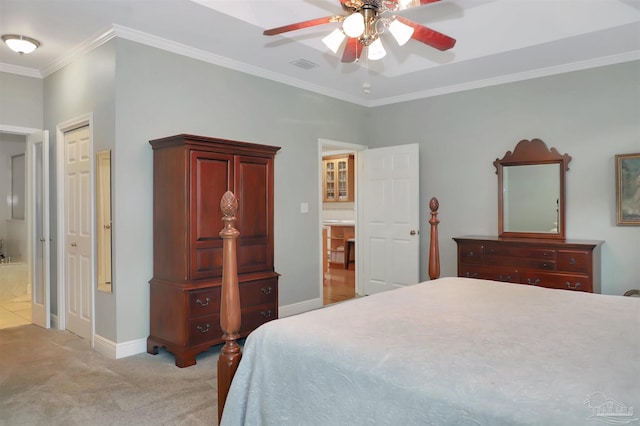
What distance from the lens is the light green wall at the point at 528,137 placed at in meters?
4.17

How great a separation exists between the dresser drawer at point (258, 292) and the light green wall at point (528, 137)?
2.21 meters

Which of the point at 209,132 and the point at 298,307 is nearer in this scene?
the point at 209,132

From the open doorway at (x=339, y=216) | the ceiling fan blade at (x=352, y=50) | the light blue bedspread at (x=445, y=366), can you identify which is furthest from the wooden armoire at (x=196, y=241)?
the open doorway at (x=339, y=216)

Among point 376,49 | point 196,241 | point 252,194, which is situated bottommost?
point 196,241

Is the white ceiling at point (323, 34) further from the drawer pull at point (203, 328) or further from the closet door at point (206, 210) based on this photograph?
the drawer pull at point (203, 328)

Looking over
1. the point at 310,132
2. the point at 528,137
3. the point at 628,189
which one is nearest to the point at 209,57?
the point at 310,132

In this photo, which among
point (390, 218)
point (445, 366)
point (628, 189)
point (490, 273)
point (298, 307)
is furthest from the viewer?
point (390, 218)

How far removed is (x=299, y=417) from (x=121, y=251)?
2522 mm

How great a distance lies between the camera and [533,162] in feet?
15.3

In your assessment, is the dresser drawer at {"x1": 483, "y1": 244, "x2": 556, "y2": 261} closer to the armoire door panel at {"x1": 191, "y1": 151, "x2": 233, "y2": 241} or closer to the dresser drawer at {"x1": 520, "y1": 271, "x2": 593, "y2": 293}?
the dresser drawer at {"x1": 520, "y1": 271, "x2": 593, "y2": 293}

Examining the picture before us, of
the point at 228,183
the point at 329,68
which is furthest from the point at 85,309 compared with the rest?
the point at 329,68

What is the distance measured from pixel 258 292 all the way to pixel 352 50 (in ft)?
7.15

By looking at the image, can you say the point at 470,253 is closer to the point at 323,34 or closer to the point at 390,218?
the point at 390,218

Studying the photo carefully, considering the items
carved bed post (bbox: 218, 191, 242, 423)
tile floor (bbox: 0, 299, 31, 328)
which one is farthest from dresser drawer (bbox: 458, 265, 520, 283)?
tile floor (bbox: 0, 299, 31, 328)
